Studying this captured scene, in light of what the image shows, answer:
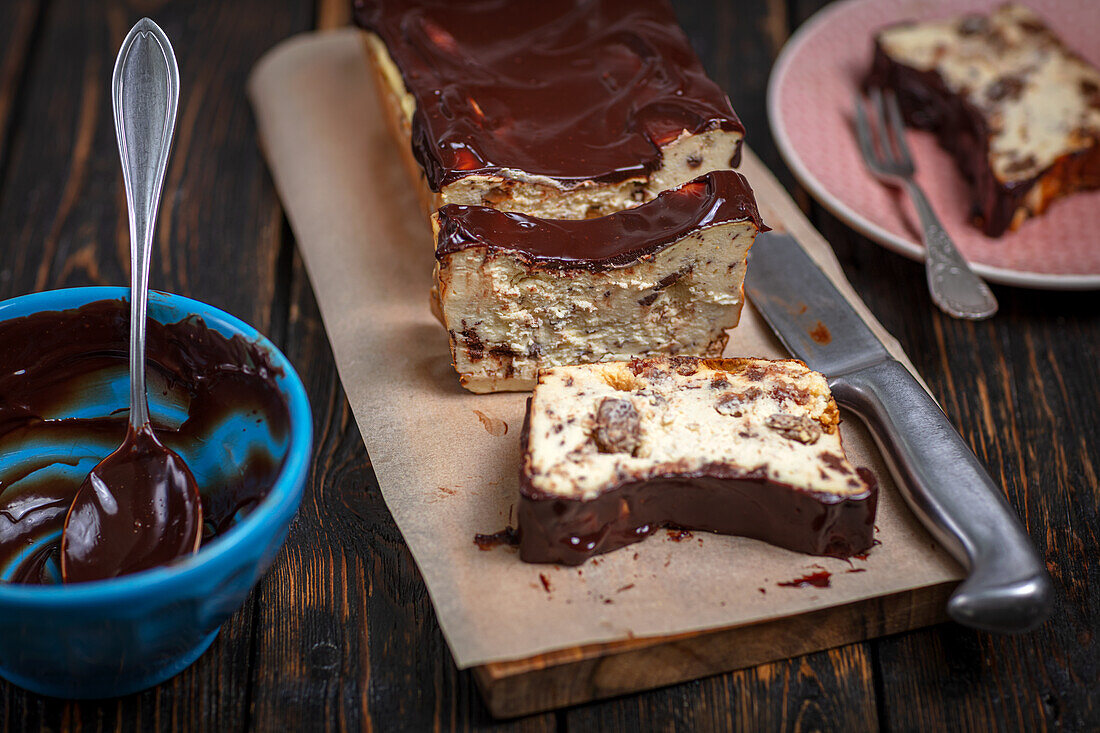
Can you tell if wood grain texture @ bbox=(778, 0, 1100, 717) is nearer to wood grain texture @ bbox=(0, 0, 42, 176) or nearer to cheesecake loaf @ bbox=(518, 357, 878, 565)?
cheesecake loaf @ bbox=(518, 357, 878, 565)

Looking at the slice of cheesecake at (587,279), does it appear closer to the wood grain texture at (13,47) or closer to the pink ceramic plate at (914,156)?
the pink ceramic plate at (914,156)

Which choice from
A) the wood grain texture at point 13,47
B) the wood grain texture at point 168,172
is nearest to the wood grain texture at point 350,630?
the wood grain texture at point 168,172

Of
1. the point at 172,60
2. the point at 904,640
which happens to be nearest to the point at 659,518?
the point at 904,640

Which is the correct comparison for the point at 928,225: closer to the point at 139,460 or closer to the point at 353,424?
the point at 353,424

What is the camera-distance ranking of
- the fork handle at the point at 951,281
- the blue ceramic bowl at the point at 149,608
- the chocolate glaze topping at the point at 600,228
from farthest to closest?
the fork handle at the point at 951,281 < the chocolate glaze topping at the point at 600,228 < the blue ceramic bowl at the point at 149,608

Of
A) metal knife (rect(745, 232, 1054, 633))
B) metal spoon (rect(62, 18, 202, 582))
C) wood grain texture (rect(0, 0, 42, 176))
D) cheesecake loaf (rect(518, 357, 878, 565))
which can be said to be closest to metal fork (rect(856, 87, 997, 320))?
metal knife (rect(745, 232, 1054, 633))

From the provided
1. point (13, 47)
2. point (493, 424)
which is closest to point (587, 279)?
point (493, 424)
